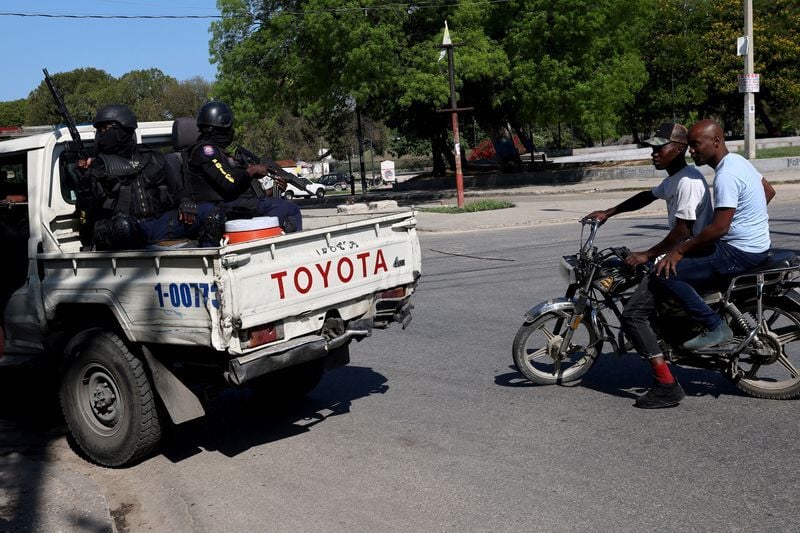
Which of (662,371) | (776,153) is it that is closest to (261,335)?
(662,371)

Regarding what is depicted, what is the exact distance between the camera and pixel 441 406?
6086 millimetres

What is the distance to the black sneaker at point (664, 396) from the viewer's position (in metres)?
5.64

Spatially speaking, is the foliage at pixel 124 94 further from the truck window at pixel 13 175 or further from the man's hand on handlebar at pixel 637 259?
the man's hand on handlebar at pixel 637 259

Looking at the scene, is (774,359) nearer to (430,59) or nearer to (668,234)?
(668,234)

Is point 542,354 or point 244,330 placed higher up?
point 244,330

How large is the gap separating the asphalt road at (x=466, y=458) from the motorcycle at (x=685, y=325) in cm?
21

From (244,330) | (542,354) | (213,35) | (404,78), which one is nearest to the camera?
(244,330)

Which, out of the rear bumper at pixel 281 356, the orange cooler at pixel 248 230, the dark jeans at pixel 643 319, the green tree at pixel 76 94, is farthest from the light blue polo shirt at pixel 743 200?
the green tree at pixel 76 94

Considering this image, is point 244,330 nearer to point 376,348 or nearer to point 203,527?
point 203,527

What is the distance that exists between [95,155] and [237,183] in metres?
1.08

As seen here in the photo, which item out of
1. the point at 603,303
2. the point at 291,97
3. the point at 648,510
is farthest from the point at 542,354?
the point at 291,97

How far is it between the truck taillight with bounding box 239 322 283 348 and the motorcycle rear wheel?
3.11 m

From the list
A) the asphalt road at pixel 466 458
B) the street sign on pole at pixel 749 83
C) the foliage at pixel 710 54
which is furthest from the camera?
the foliage at pixel 710 54

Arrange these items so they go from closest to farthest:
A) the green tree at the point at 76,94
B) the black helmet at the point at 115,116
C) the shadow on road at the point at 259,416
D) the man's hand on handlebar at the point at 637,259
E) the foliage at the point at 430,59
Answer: the man's hand on handlebar at the point at 637,259
the shadow on road at the point at 259,416
the black helmet at the point at 115,116
the foliage at the point at 430,59
the green tree at the point at 76,94
